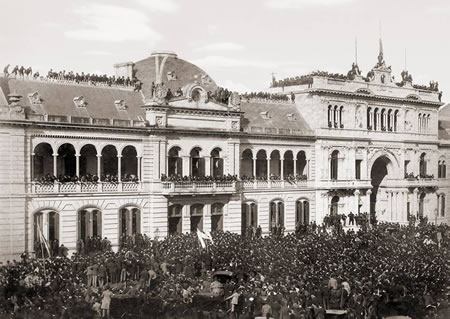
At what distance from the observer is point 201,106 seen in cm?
5009

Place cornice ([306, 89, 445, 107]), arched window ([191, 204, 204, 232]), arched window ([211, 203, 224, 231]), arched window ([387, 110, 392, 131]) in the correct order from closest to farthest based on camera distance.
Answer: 1. arched window ([191, 204, 204, 232])
2. arched window ([211, 203, 224, 231])
3. cornice ([306, 89, 445, 107])
4. arched window ([387, 110, 392, 131])

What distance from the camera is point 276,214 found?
55.8m

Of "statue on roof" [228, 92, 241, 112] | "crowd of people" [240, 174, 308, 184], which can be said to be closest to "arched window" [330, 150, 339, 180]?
"crowd of people" [240, 174, 308, 184]

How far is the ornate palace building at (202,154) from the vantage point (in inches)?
1677

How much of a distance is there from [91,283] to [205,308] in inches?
307

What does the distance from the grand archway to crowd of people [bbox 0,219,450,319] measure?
26024mm

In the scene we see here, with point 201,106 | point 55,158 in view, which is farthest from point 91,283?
point 201,106

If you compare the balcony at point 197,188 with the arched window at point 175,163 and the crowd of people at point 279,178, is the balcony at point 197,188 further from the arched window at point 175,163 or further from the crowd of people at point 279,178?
the crowd of people at point 279,178

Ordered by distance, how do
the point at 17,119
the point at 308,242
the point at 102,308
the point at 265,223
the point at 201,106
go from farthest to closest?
1. the point at 265,223
2. the point at 201,106
3. the point at 17,119
4. the point at 308,242
5. the point at 102,308

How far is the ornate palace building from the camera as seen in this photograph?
42.6 metres

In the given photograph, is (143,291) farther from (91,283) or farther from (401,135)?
(401,135)

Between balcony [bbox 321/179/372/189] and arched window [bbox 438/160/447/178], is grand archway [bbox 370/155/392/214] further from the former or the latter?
arched window [bbox 438/160/447/178]

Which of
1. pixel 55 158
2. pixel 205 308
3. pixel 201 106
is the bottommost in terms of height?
pixel 205 308

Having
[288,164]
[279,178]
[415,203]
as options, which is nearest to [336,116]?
[288,164]
